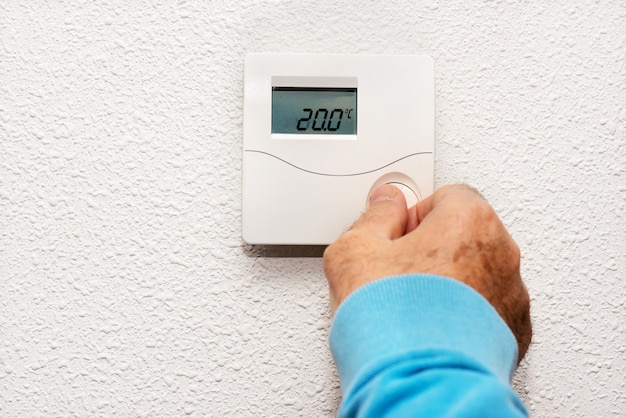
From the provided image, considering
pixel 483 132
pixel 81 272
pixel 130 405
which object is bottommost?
pixel 130 405

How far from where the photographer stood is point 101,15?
0.48 m

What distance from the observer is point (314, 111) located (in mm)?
462

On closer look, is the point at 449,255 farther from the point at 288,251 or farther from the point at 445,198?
the point at 288,251

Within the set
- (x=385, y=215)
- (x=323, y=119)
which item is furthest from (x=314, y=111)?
(x=385, y=215)

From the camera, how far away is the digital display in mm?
461

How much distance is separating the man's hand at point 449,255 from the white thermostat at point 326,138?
0.07 meters

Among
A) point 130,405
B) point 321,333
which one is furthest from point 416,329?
point 130,405

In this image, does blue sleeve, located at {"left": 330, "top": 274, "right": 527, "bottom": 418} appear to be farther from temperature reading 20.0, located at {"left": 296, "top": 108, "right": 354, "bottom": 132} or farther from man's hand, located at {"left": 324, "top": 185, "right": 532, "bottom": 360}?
temperature reading 20.0, located at {"left": 296, "top": 108, "right": 354, "bottom": 132}

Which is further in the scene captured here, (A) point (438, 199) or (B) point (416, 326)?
(A) point (438, 199)

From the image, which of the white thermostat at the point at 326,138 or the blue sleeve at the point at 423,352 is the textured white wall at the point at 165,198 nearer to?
the white thermostat at the point at 326,138

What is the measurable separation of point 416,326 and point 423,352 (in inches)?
0.7

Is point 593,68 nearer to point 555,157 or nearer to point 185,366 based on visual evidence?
point 555,157

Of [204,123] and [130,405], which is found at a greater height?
[204,123]

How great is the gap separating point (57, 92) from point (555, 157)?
17.3 inches
